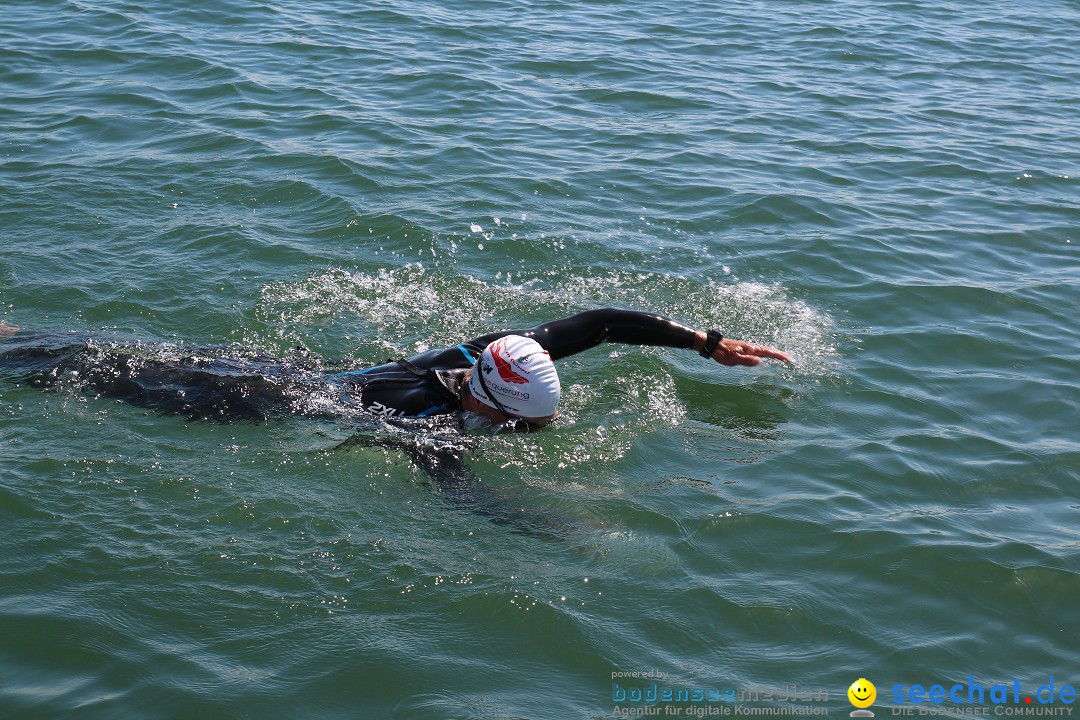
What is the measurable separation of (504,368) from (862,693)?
306 cm

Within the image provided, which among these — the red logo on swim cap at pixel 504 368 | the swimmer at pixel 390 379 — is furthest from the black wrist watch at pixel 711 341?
the red logo on swim cap at pixel 504 368

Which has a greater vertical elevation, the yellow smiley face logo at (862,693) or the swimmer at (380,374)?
the swimmer at (380,374)

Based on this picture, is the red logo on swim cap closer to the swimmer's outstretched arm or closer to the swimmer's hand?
the swimmer's outstretched arm

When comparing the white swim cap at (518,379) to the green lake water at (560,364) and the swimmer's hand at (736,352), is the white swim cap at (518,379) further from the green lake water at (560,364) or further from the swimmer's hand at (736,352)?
the swimmer's hand at (736,352)

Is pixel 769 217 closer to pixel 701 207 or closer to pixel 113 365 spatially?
pixel 701 207

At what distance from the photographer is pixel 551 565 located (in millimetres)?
6113

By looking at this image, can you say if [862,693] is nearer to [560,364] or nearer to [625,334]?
[625,334]

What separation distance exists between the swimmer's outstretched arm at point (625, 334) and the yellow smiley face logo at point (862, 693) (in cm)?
292

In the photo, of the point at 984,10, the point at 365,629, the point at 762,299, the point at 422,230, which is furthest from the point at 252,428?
the point at 984,10

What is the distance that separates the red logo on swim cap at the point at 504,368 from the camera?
7.01m

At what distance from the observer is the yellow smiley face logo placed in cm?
517

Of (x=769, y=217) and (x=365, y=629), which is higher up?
(x=769, y=217)

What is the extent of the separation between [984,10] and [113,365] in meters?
19.7

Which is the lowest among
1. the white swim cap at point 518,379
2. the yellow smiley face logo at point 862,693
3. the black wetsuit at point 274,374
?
the yellow smiley face logo at point 862,693
